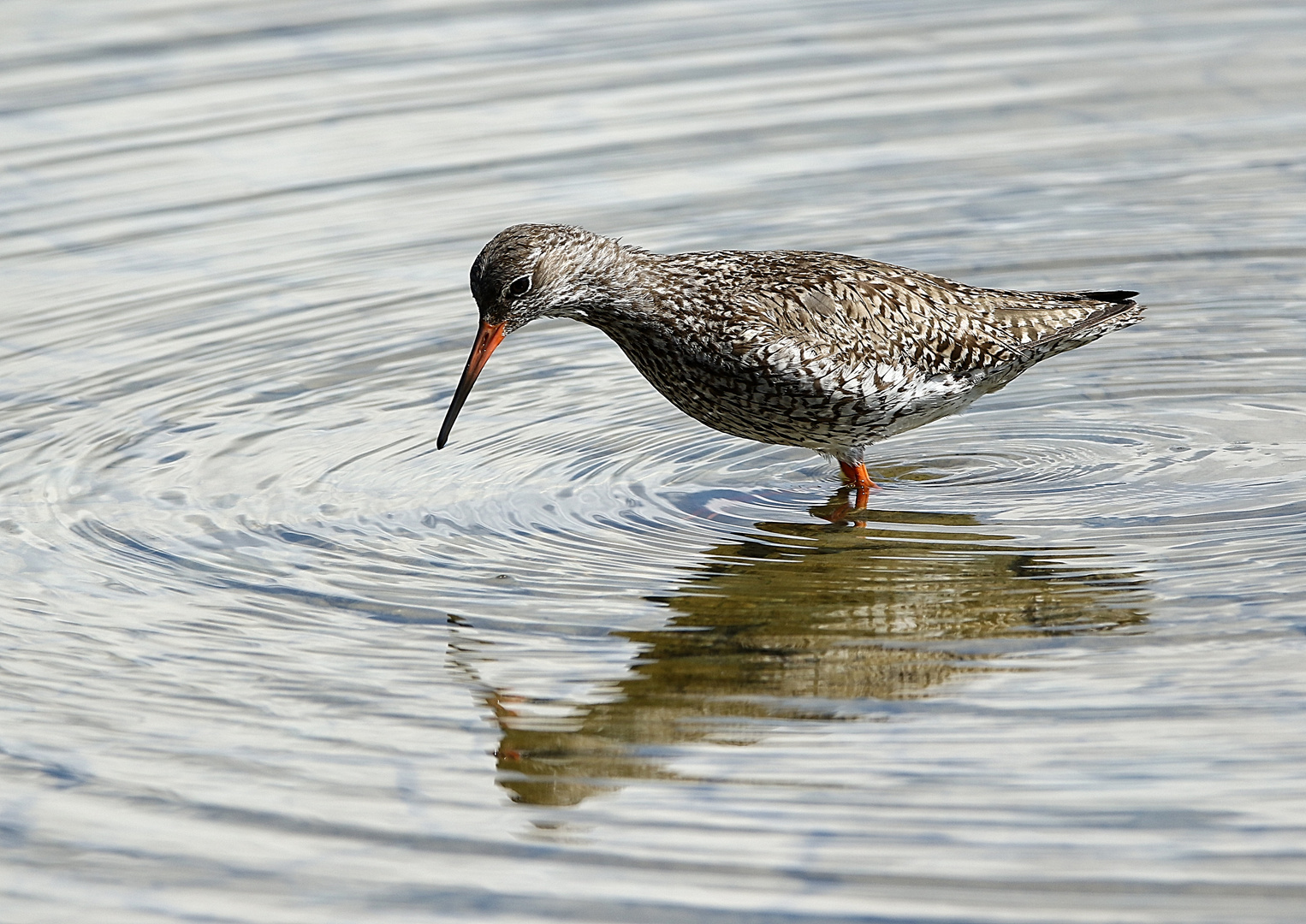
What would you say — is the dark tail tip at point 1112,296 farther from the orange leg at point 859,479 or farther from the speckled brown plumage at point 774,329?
the orange leg at point 859,479

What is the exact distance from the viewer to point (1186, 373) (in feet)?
36.8

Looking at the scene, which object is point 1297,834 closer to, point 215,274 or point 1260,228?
point 1260,228

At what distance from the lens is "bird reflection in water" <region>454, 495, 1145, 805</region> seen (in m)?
7.54

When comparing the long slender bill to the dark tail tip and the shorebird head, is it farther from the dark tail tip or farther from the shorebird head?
the dark tail tip

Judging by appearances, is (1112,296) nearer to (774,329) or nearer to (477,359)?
(774,329)

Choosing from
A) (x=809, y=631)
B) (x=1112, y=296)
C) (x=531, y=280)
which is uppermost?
(x=531, y=280)

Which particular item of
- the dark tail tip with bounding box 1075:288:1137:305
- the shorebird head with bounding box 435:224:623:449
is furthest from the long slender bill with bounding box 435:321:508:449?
the dark tail tip with bounding box 1075:288:1137:305

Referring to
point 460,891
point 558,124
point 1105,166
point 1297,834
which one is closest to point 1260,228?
point 1105,166

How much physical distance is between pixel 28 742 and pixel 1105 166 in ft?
31.6

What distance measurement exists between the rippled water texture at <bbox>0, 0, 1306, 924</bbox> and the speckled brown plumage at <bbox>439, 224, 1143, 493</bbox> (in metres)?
0.55

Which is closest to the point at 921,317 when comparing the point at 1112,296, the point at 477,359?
the point at 1112,296

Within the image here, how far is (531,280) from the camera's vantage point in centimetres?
933

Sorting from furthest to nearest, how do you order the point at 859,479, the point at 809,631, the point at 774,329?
the point at 859,479 → the point at 774,329 → the point at 809,631

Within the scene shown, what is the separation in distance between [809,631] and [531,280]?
2304 millimetres
